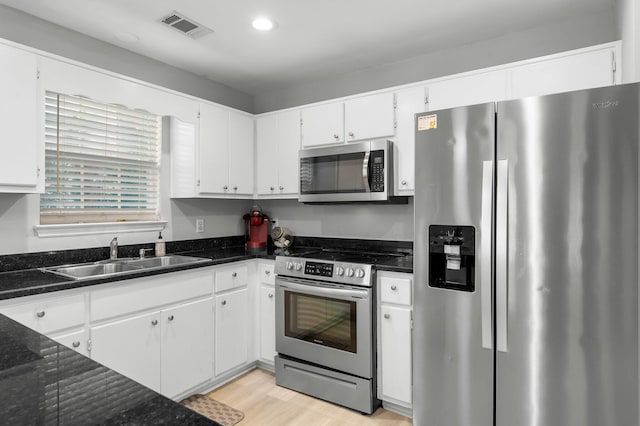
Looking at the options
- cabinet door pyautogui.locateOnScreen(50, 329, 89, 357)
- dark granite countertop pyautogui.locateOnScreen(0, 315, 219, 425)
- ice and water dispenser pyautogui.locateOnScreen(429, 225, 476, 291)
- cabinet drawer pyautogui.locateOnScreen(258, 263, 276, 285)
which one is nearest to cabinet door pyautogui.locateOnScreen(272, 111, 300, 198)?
cabinet drawer pyautogui.locateOnScreen(258, 263, 276, 285)

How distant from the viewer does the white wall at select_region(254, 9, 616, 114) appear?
2.48m

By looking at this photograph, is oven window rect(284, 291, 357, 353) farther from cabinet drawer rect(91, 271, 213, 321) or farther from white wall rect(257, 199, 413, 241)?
white wall rect(257, 199, 413, 241)

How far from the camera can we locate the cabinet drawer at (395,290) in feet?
7.88

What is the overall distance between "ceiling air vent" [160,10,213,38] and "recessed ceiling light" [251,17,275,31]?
32 cm

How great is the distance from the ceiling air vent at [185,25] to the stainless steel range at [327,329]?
168 centimetres

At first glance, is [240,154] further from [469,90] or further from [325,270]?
[469,90]

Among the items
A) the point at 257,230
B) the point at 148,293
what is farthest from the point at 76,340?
the point at 257,230

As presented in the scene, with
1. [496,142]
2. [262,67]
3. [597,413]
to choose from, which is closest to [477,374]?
[597,413]

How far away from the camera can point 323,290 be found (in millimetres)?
2645

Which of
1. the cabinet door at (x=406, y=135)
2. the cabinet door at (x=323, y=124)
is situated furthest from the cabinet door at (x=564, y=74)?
the cabinet door at (x=323, y=124)

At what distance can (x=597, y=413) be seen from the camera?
5.17 feet

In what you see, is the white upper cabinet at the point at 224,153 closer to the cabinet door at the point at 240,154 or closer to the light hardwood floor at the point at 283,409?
the cabinet door at the point at 240,154

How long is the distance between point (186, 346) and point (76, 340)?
0.72 m

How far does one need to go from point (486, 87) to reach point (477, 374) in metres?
1.71
